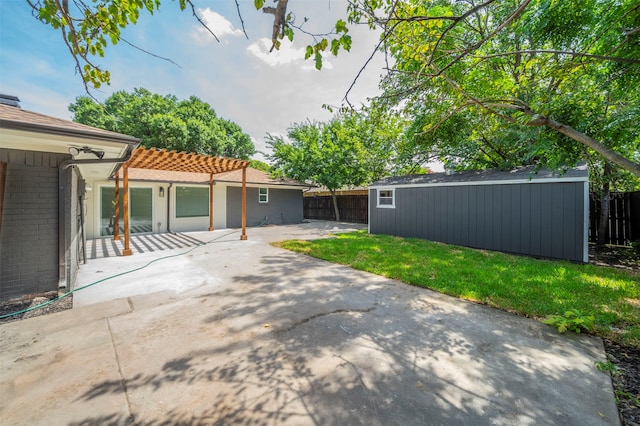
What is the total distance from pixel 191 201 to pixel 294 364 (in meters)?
10.7

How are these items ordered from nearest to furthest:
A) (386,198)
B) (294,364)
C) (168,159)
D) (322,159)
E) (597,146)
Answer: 1. (294,364)
2. (597,146)
3. (168,159)
4. (386,198)
5. (322,159)

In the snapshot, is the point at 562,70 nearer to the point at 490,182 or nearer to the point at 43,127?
the point at 490,182

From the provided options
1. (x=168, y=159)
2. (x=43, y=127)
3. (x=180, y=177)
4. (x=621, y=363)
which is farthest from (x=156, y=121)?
(x=621, y=363)

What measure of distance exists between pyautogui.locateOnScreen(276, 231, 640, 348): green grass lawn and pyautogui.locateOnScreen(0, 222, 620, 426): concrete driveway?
432mm

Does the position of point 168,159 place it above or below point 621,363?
above

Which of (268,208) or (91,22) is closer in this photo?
(91,22)

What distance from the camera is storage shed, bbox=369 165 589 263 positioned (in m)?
6.02

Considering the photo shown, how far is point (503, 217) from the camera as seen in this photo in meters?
7.14

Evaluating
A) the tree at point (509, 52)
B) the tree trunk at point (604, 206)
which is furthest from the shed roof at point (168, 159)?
the tree trunk at point (604, 206)

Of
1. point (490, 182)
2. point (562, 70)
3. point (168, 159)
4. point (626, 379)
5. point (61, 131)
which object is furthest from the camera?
point (490, 182)

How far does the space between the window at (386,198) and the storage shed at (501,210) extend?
0.06m

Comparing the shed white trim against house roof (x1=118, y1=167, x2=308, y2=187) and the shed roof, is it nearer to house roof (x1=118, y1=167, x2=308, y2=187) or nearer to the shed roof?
the shed roof

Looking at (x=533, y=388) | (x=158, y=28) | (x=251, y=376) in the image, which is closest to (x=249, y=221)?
(x=158, y=28)

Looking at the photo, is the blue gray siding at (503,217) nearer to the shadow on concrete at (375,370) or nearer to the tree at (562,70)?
the tree at (562,70)
